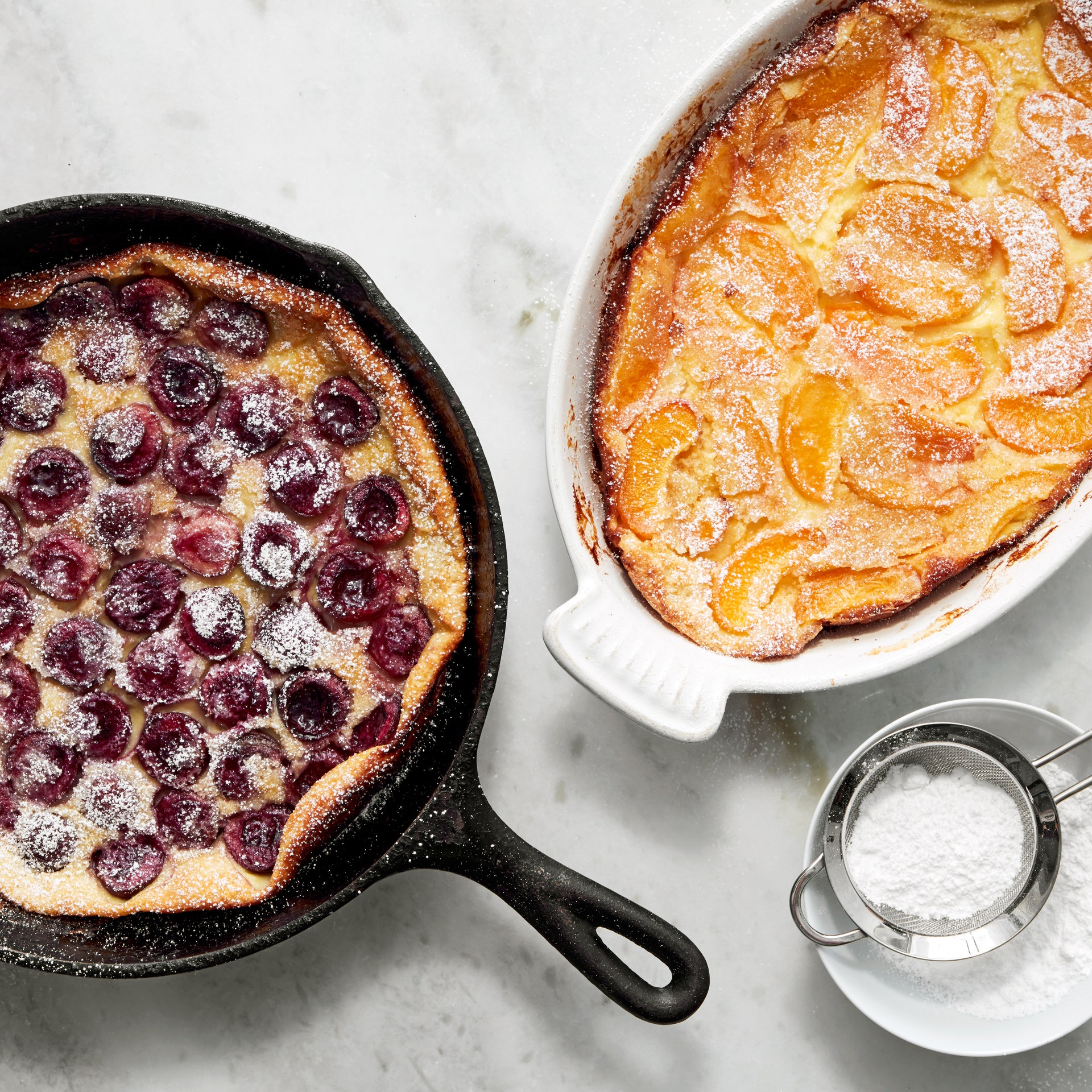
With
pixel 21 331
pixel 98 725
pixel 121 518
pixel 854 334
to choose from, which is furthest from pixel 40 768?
pixel 854 334

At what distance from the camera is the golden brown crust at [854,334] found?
171cm

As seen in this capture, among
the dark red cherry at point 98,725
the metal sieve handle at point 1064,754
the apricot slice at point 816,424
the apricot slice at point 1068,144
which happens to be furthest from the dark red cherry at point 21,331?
the metal sieve handle at point 1064,754

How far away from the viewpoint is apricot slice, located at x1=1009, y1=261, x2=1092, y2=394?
1.71 meters

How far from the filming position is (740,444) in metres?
1.72

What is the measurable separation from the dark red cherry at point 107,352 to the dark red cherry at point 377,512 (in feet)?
1.66

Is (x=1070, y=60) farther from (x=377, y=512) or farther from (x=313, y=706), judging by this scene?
(x=313, y=706)

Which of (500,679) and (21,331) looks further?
(500,679)

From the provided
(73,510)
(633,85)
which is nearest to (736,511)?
(633,85)

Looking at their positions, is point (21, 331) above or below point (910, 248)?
below

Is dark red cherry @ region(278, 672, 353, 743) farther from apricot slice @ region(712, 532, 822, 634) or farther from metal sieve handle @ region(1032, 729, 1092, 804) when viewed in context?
metal sieve handle @ region(1032, 729, 1092, 804)

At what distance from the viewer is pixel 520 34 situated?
191 centimetres

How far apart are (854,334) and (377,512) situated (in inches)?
38.3

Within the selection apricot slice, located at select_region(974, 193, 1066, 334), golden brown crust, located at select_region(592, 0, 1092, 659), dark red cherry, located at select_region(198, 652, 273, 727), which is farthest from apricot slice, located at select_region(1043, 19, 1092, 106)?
dark red cherry, located at select_region(198, 652, 273, 727)

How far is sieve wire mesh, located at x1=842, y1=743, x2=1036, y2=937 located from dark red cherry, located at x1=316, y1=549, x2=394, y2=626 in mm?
1019
